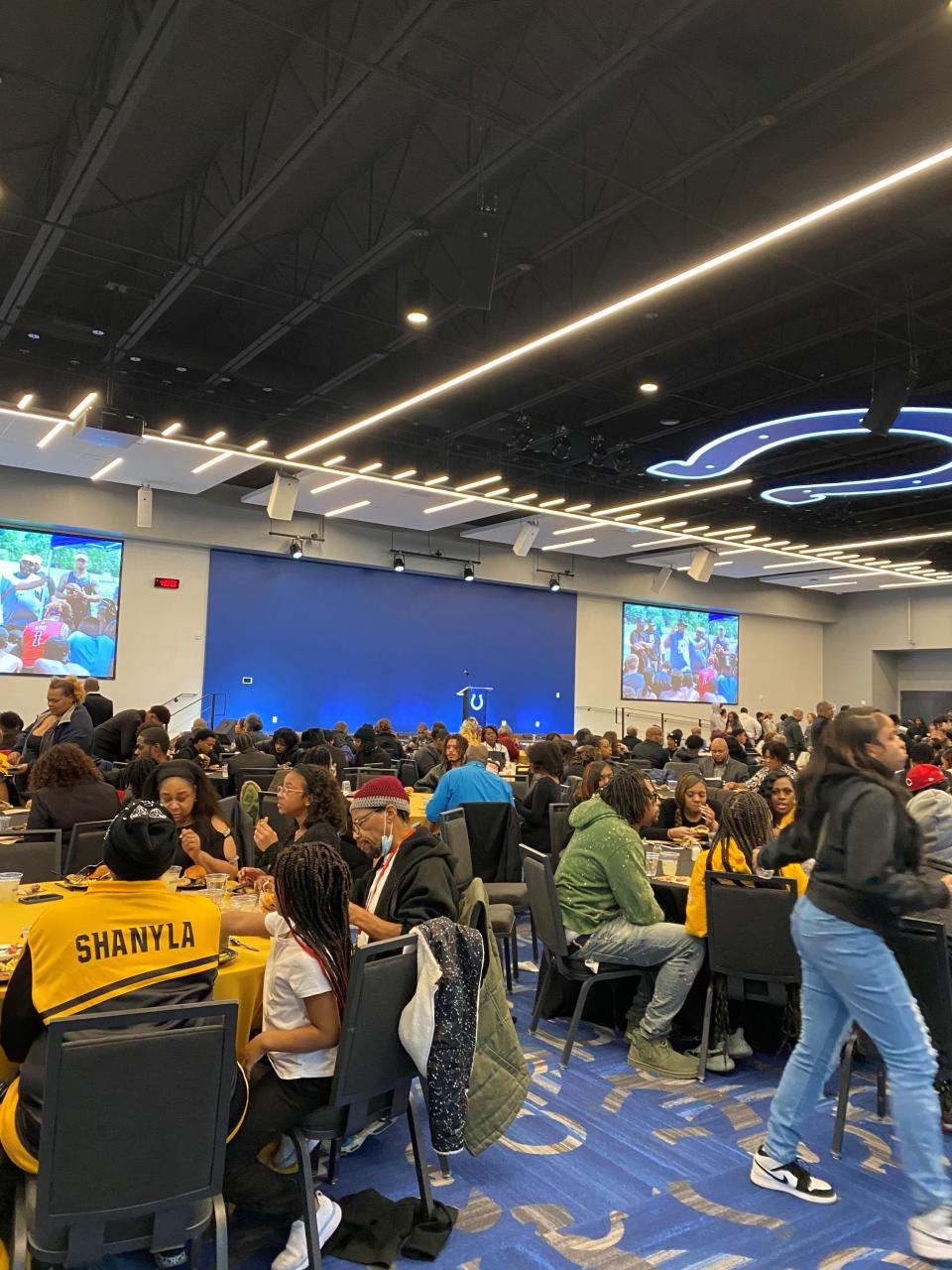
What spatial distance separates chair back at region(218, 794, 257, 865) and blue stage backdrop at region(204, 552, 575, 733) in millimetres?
10441

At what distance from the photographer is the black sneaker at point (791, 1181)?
2.85 meters

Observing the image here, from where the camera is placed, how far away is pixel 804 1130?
11.0ft

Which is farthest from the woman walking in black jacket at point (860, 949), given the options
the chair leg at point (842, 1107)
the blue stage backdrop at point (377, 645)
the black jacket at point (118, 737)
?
the blue stage backdrop at point (377, 645)

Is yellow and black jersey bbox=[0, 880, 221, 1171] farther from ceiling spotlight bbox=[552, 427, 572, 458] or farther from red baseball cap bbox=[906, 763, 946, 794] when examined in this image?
ceiling spotlight bbox=[552, 427, 572, 458]

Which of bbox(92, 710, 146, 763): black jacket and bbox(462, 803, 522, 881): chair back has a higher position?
bbox(92, 710, 146, 763): black jacket

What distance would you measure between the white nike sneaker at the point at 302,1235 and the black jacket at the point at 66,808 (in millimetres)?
2316

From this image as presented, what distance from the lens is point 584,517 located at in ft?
42.9

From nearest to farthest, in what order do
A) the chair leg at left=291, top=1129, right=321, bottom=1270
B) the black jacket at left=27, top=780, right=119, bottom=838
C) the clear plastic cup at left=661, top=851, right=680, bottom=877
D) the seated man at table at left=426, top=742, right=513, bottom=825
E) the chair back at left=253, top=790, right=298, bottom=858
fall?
the chair leg at left=291, top=1129, right=321, bottom=1270 → the black jacket at left=27, top=780, right=119, bottom=838 → the clear plastic cup at left=661, top=851, right=680, bottom=877 → the chair back at left=253, top=790, right=298, bottom=858 → the seated man at table at left=426, top=742, right=513, bottom=825

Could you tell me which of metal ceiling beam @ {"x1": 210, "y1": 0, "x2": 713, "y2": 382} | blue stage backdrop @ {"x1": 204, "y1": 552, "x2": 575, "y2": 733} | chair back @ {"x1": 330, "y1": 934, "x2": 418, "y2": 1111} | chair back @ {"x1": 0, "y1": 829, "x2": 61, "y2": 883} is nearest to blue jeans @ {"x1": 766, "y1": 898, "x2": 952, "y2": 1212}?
chair back @ {"x1": 330, "y1": 934, "x2": 418, "y2": 1111}

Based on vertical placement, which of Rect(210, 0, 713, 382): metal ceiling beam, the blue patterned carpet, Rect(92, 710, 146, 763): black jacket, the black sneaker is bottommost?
the blue patterned carpet

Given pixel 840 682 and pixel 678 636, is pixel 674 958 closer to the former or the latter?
pixel 678 636

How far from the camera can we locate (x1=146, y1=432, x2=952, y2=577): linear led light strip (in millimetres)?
10516

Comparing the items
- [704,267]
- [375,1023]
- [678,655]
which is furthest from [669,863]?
[678,655]

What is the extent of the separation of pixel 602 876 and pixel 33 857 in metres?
2.44
